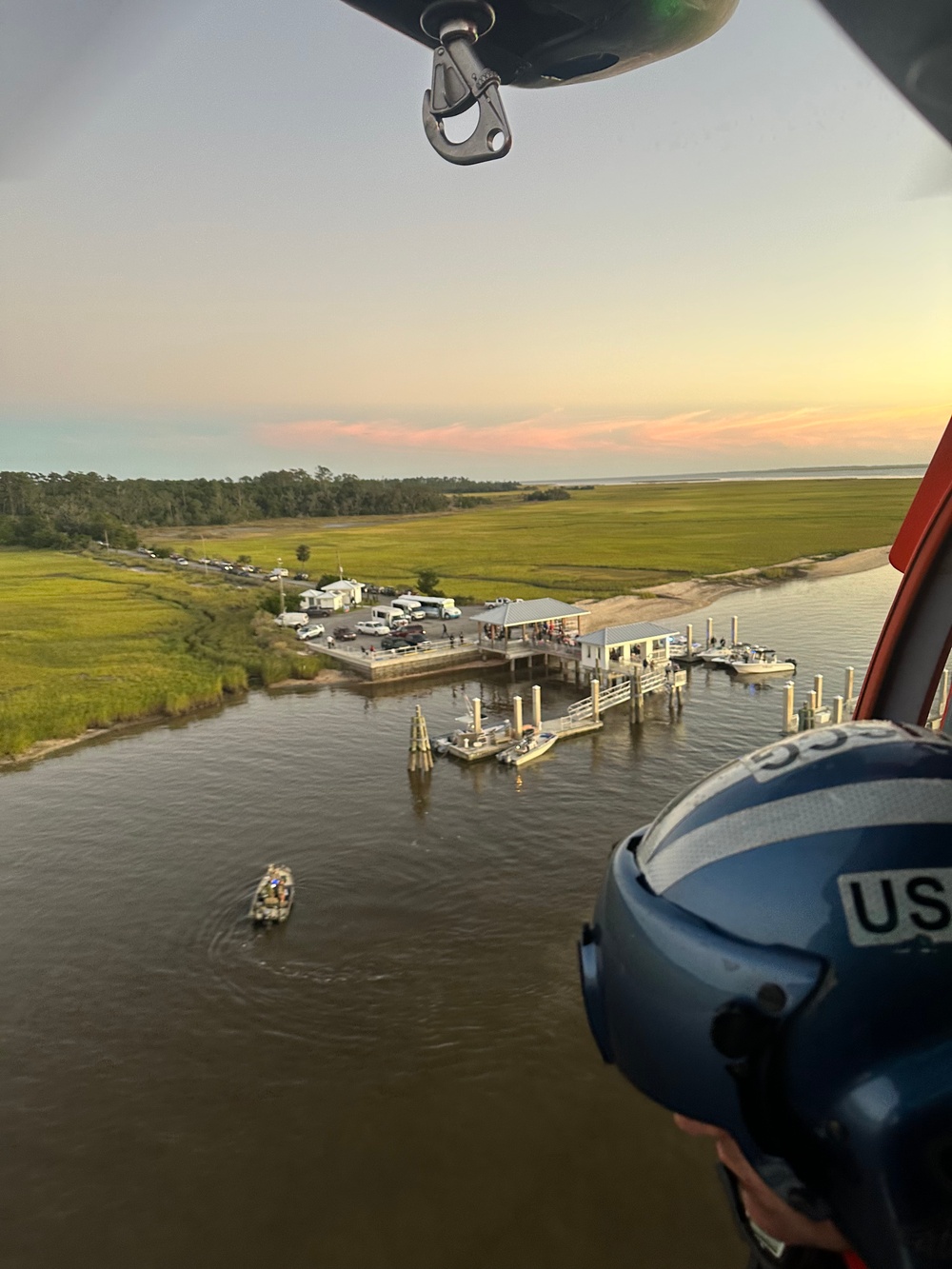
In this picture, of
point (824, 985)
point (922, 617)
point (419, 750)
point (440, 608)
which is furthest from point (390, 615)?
point (824, 985)

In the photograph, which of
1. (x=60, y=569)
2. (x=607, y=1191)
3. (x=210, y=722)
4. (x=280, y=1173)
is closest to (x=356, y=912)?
(x=280, y=1173)

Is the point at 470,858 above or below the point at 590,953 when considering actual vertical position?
below

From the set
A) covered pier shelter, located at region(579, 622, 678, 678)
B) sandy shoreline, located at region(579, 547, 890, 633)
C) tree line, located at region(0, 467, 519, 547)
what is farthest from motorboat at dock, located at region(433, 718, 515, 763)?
tree line, located at region(0, 467, 519, 547)

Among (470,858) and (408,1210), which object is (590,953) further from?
(470,858)

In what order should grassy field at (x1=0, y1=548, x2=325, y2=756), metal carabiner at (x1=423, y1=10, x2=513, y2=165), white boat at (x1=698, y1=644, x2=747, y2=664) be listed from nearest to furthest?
metal carabiner at (x1=423, y1=10, x2=513, y2=165) < grassy field at (x1=0, y1=548, x2=325, y2=756) < white boat at (x1=698, y1=644, x2=747, y2=664)

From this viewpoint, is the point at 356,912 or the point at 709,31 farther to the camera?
the point at 356,912

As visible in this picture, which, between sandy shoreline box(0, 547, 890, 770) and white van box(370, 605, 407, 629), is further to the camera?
white van box(370, 605, 407, 629)

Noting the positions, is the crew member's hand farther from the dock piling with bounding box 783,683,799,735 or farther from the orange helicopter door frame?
the dock piling with bounding box 783,683,799,735
